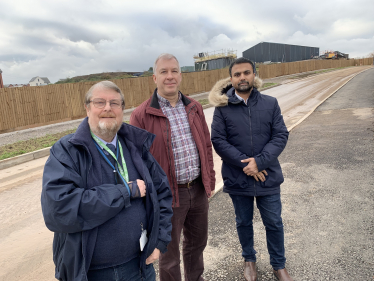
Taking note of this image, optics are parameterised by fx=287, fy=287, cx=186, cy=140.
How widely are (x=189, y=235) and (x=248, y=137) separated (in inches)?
45.9

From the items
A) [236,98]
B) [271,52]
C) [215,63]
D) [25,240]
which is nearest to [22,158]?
[25,240]

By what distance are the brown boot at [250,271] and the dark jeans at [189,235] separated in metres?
0.48

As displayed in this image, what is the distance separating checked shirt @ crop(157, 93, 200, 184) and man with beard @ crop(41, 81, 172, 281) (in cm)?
44

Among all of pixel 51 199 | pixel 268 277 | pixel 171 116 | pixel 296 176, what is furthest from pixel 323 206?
pixel 51 199

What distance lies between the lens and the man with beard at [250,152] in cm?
291

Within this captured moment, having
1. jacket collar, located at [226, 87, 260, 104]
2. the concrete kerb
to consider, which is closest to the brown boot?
jacket collar, located at [226, 87, 260, 104]

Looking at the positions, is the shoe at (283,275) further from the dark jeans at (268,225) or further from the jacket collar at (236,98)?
the jacket collar at (236,98)

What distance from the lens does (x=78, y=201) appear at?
164cm

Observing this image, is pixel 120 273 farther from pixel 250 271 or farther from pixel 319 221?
pixel 319 221

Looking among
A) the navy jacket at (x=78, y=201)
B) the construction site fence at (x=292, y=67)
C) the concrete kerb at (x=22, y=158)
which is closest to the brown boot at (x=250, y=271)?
the navy jacket at (x=78, y=201)

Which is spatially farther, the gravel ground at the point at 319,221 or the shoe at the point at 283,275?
the gravel ground at the point at 319,221

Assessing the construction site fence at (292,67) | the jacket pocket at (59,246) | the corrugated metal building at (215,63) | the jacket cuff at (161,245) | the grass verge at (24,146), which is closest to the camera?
the jacket pocket at (59,246)

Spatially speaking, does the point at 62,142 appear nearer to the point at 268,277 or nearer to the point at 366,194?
the point at 268,277

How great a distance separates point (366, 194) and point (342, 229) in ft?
4.35
